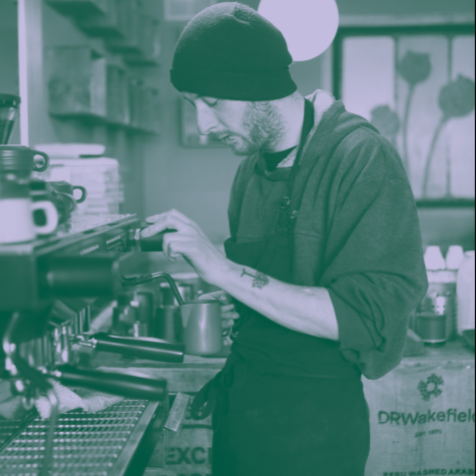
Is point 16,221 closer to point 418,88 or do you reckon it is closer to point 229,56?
point 229,56

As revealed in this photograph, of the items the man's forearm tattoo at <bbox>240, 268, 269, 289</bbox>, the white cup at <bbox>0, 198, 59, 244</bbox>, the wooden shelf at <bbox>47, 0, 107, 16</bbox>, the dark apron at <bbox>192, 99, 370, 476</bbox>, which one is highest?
the wooden shelf at <bbox>47, 0, 107, 16</bbox>

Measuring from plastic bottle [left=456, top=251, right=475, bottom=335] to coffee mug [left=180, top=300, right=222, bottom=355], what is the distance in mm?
1157

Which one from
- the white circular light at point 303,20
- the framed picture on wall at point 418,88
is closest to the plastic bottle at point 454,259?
the white circular light at point 303,20

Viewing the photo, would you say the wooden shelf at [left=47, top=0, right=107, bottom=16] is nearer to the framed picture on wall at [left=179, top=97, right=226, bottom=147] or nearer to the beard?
the beard

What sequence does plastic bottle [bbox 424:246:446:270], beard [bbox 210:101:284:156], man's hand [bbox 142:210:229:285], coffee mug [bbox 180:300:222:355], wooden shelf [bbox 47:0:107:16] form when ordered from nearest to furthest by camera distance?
man's hand [bbox 142:210:229:285] → beard [bbox 210:101:284:156] → coffee mug [bbox 180:300:222:355] → wooden shelf [bbox 47:0:107:16] → plastic bottle [bbox 424:246:446:270]

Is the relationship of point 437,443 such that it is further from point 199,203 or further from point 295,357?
point 199,203

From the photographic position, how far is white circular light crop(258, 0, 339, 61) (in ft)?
8.25

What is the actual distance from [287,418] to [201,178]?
3.21 meters

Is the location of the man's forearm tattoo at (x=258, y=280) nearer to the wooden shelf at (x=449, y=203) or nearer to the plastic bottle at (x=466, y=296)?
the plastic bottle at (x=466, y=296)

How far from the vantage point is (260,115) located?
1.13 meters

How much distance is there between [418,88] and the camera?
4102 millimetres

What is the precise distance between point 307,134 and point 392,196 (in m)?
0.25

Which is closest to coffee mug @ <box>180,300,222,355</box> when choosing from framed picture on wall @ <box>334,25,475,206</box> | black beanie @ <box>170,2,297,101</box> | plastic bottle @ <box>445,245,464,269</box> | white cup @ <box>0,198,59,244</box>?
black beanie @ <box>170,2,297,101</box>

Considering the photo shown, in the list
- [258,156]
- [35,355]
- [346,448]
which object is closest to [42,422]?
[35,355]
